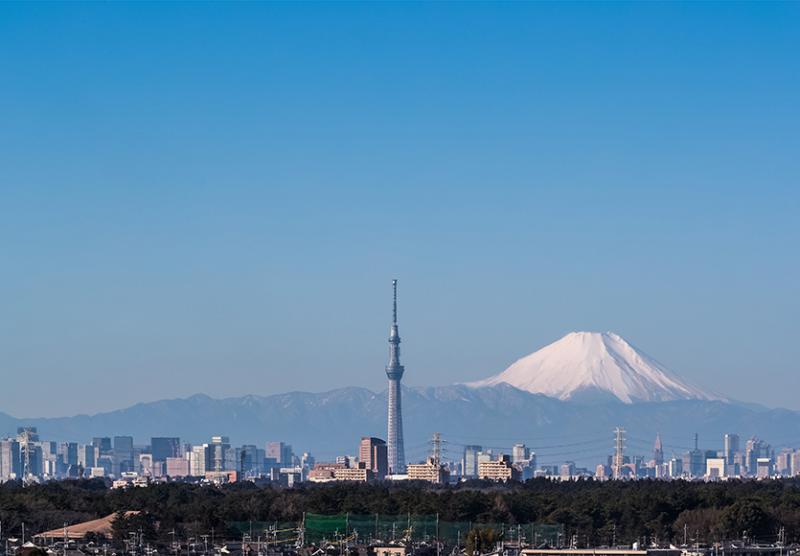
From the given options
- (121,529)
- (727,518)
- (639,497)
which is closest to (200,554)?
(121,529)

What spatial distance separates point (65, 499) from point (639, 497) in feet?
106

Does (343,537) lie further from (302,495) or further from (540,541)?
(302,495)

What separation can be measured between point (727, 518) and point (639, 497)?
41.9 feet

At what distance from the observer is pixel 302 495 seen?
380 ft

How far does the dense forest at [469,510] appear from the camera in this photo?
9069 cm

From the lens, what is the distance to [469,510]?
322ft

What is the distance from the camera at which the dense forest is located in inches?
3570

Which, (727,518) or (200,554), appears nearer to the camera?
(200,554)

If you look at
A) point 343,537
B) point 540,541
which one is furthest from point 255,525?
point 540,541

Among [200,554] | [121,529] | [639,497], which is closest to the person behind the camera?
[200,554]

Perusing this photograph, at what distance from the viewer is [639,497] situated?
103m

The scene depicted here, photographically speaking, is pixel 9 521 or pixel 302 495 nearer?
pixel 9 521

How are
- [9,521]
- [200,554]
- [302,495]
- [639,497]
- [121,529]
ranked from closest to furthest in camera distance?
[200,554] < [121,529] < [9,521] < [639,497] < [302,495]

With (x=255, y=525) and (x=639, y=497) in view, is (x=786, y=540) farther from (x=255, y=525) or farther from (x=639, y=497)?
(x=255, y=525)
